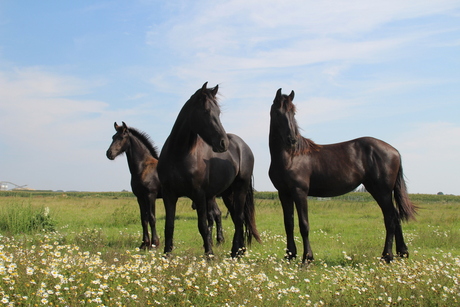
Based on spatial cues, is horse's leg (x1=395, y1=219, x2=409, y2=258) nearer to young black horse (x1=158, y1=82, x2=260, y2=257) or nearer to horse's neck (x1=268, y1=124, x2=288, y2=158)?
horse's neck (x1=268, y1=124, x2=288, y2=158)

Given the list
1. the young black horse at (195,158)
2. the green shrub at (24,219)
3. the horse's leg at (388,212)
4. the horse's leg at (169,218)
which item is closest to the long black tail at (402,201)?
the horse's leg at (388,212)

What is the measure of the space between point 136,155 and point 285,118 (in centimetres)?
480

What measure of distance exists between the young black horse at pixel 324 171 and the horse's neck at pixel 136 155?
4.10 m

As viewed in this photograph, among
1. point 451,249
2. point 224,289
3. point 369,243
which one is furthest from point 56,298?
point 451,249

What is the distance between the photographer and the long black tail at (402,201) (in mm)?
8156

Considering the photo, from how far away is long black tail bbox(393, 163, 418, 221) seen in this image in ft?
26.8

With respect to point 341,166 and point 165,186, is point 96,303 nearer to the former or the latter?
point 165,186

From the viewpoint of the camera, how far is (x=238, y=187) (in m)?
8.11

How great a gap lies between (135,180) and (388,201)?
5.82 meters

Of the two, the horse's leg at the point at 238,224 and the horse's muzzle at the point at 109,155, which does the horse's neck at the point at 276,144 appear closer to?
the horse's leg at the point at 238,224

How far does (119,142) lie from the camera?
10477 mm

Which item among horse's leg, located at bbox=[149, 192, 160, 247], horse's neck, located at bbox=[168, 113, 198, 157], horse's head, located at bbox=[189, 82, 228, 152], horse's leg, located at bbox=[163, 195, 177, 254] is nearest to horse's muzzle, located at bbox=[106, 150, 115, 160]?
horse's leg, located at bbox=[149, 192, 160, 247]

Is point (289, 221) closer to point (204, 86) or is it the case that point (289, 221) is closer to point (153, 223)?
point (204, 86)

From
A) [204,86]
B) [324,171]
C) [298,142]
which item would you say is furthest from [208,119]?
[324,171]
